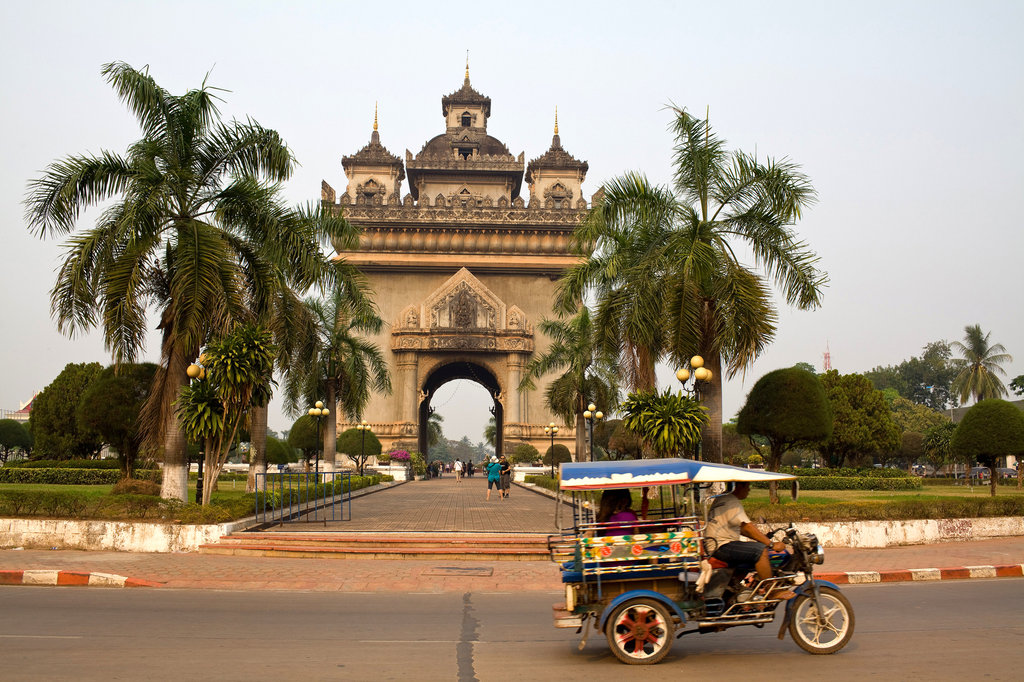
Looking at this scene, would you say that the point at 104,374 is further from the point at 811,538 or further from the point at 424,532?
the point at 811,538

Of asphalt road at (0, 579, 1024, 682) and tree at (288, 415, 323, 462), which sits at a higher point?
tree at (288, 415, 323, 462)

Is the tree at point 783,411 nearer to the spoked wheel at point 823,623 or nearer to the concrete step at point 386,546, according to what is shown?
the concrete step at point 386,546

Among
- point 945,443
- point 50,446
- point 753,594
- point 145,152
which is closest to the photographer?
point 753,594

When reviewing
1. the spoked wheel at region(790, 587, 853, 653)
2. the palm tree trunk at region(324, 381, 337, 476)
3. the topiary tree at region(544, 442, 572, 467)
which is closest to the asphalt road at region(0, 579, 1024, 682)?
the spoked wheel at region(790, 587, 853, 653)

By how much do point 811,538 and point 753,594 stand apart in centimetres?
69

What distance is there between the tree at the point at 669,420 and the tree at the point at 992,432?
12356 mm

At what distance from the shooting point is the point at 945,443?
50.7 m

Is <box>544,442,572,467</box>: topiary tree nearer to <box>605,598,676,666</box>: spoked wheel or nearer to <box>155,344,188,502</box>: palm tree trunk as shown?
<box>155,344,188,502</box>: palm tree trunk

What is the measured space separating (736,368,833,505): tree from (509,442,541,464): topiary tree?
932 inches

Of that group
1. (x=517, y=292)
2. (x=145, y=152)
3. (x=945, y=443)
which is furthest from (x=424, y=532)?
(x=945, y=443)

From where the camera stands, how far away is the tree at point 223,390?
1747 cm

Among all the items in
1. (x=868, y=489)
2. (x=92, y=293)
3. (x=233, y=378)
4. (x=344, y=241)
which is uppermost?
(x=344, y=241)

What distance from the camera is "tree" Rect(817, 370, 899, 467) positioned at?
42812 mm

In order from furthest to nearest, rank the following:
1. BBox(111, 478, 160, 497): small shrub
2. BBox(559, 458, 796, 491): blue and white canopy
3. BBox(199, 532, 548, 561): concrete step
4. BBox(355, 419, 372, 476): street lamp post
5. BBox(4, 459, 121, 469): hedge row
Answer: BBox(355, 419, 372, 476): street lamp post < BBox(4, 459, 121, 469): hedge row < BBox(111, 478, 160, 497): small shrub < BBox(199, 532, 548, 561): concrete step < BBox(559, 458, 796, 491): blue and white canopy
